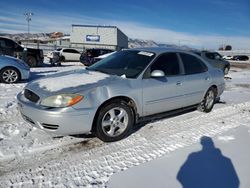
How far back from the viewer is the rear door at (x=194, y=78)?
5578mm

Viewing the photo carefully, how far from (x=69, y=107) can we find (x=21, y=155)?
94cm

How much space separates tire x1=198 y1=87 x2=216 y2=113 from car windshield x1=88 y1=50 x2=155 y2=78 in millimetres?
1966

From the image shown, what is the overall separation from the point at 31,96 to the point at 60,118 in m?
0.71

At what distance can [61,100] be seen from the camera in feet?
12.7

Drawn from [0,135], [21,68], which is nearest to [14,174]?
[0,135]

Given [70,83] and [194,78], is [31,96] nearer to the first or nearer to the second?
[70,83]

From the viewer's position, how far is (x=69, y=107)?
383 centimetres

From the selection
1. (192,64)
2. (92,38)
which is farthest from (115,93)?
(92,38)

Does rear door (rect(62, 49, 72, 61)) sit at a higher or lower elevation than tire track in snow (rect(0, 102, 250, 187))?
higher

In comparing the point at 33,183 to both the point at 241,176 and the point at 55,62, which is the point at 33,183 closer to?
the point at 241,176

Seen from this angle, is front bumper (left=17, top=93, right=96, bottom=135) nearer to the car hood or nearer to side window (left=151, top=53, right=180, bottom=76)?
the car hood

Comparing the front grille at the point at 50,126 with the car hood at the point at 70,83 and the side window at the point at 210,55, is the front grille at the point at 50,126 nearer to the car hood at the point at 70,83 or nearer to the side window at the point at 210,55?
the car hood at the point at 70,83

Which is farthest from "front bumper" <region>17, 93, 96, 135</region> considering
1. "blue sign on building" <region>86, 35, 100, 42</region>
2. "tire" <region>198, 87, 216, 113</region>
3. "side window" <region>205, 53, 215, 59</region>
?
"blue sign on building" <region>86, 35, 100, 42</region>

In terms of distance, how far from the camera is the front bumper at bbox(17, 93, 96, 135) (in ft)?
12.5
